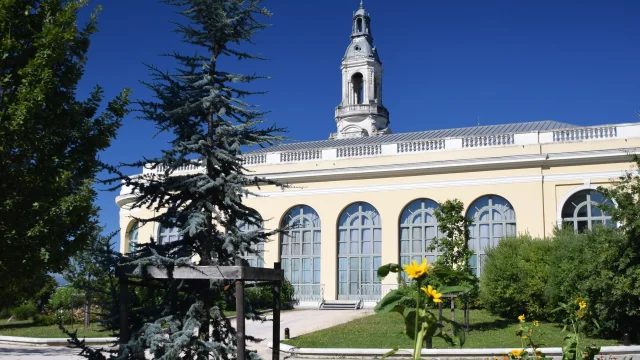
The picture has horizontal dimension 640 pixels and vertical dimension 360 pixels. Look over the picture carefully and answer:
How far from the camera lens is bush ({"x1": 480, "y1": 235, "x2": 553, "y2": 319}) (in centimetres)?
2105

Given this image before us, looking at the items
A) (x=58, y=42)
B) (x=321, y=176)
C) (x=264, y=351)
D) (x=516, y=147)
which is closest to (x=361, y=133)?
(x=321, y=176)

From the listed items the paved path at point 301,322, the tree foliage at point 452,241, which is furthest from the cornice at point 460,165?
the paved path at point 301,322

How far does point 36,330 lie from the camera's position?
2375 cm

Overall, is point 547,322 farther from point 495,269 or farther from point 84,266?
point 84,266

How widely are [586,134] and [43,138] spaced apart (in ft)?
75.6

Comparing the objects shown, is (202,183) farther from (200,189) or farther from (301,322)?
(301,322)

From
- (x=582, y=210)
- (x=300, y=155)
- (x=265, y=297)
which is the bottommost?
(x=265, y=297)

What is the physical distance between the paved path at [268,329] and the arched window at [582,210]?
867 centimetres

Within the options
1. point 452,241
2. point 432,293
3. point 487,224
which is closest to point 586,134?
point 487,224

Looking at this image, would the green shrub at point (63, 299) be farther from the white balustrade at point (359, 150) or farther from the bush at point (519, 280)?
the bush at point (519, 280)

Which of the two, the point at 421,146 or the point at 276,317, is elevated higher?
the point at 421,146

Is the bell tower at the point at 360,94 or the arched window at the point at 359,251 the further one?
the bell tower at the point at 360,94

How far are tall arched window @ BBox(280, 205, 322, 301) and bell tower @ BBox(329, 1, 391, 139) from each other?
647 inches

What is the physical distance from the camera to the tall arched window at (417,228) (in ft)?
91.4
